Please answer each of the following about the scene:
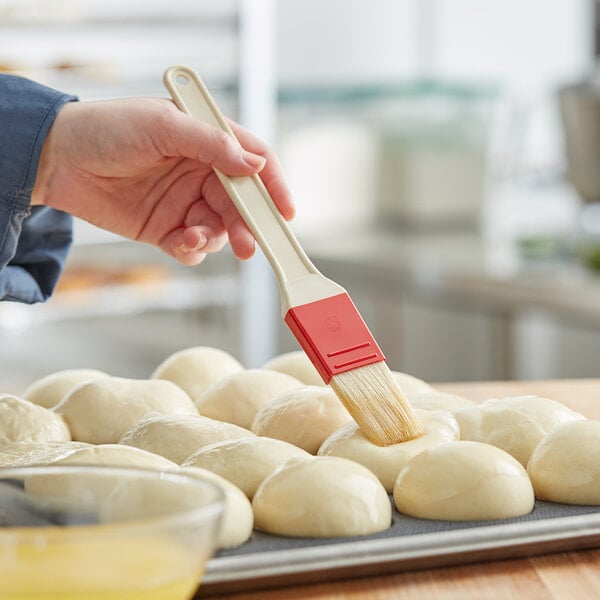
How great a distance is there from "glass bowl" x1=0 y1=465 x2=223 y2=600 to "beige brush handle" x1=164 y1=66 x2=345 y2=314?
0.28 meters

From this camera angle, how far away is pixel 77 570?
0.45 metres

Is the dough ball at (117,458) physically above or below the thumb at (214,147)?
below

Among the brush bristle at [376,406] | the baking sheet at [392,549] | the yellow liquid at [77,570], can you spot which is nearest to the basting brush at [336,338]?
the brush bristle at [376,406]

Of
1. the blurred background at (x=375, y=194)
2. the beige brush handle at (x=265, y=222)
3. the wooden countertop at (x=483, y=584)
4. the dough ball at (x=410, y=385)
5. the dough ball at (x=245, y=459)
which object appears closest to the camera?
the wooden countertop at (x=483, y=584)

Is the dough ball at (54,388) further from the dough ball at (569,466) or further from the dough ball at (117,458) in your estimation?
the dough ball at (569,466)

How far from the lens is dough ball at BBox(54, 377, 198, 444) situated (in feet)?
2.78

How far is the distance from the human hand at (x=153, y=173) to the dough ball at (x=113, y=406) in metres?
0.15

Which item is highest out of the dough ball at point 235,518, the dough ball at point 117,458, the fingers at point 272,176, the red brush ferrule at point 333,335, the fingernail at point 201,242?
the fingers at point 272,176

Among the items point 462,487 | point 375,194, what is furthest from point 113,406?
point 375,194

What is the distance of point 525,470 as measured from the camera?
28.7 inches

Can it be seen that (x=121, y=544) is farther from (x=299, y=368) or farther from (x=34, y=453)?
(x=299, y=368)

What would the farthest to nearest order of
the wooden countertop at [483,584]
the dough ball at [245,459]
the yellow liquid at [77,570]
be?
the dough ball at [245,459] < the wooden countertop at [483,584] < the yellow liquid at [77,570]

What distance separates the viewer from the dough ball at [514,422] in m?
0.79

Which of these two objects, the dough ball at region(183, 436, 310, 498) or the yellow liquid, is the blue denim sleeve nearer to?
the dough ball at region(183, 436, 310, 498)
